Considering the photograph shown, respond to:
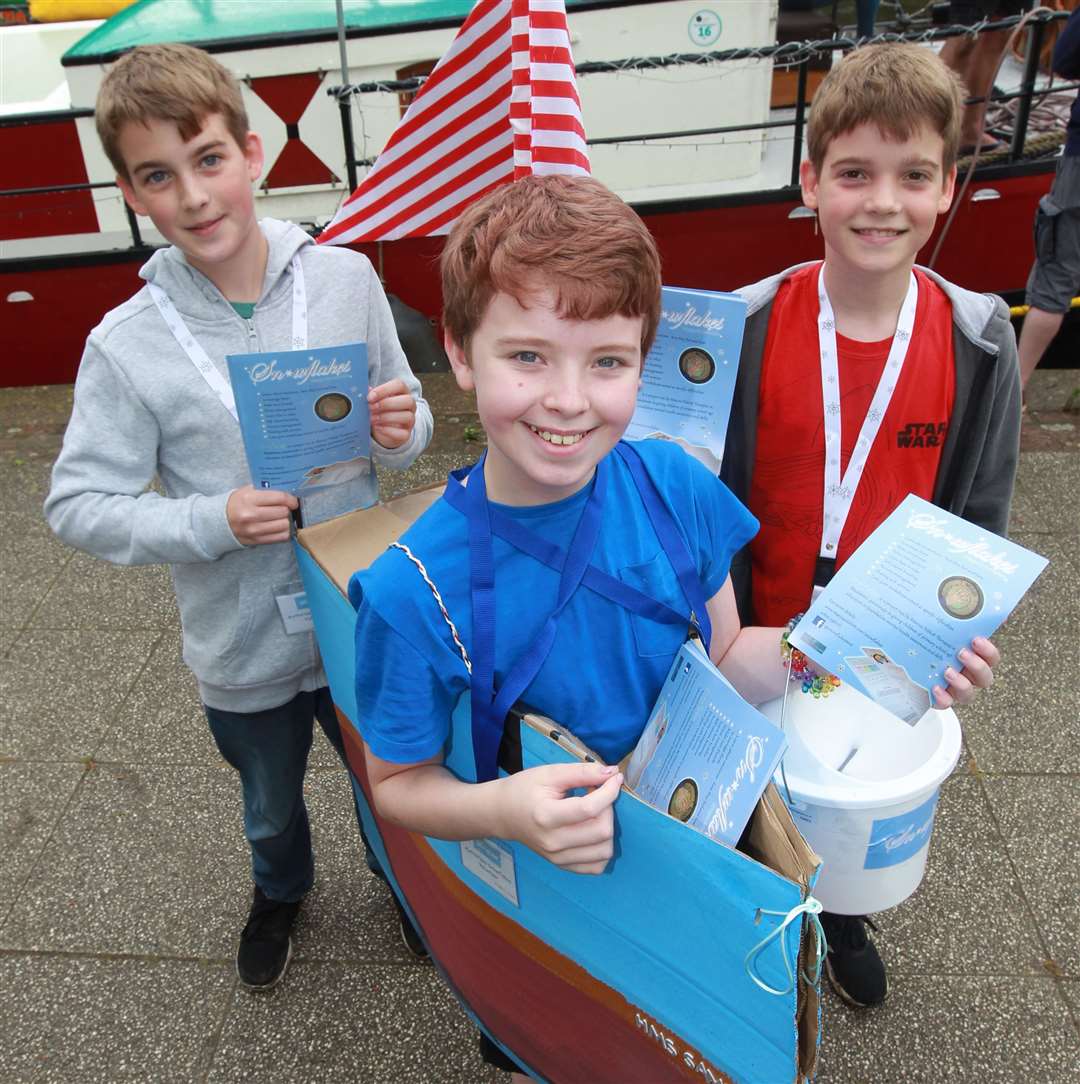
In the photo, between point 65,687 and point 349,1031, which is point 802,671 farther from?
point 65,687

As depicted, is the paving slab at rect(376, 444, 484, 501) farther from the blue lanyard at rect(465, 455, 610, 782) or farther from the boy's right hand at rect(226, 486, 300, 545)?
the blue lanyard at rect(465, 455, 610, 782)

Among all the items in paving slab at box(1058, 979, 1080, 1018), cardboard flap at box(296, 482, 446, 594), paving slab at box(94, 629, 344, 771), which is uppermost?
cardboard flap at box(296, 482, 446, 594)

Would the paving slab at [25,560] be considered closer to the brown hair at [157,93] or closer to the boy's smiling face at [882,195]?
the brown hair at [157,93]

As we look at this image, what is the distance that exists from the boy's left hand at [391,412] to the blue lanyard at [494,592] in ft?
2.02

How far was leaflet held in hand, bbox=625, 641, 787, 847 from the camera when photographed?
4.07 feet

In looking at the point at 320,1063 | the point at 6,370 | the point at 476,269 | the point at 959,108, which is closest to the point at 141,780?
the point at 320,1063

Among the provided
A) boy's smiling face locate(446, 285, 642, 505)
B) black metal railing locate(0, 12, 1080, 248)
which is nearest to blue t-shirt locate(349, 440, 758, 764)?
boy's smiling face locate(446, 285, 642, 505)

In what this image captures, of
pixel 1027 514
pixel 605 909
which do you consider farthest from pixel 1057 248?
pixel 605 909

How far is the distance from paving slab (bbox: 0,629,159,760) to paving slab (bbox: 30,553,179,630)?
0.07 meters

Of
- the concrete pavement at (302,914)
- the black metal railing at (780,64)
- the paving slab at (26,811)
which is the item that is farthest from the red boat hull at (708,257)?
the paving slab at (26,811)

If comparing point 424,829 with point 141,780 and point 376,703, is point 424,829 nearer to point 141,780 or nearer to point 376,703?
point 376,703

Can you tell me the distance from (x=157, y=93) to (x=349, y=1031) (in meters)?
2.16

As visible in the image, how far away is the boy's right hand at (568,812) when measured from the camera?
4.06ft

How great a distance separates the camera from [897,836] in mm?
1846
